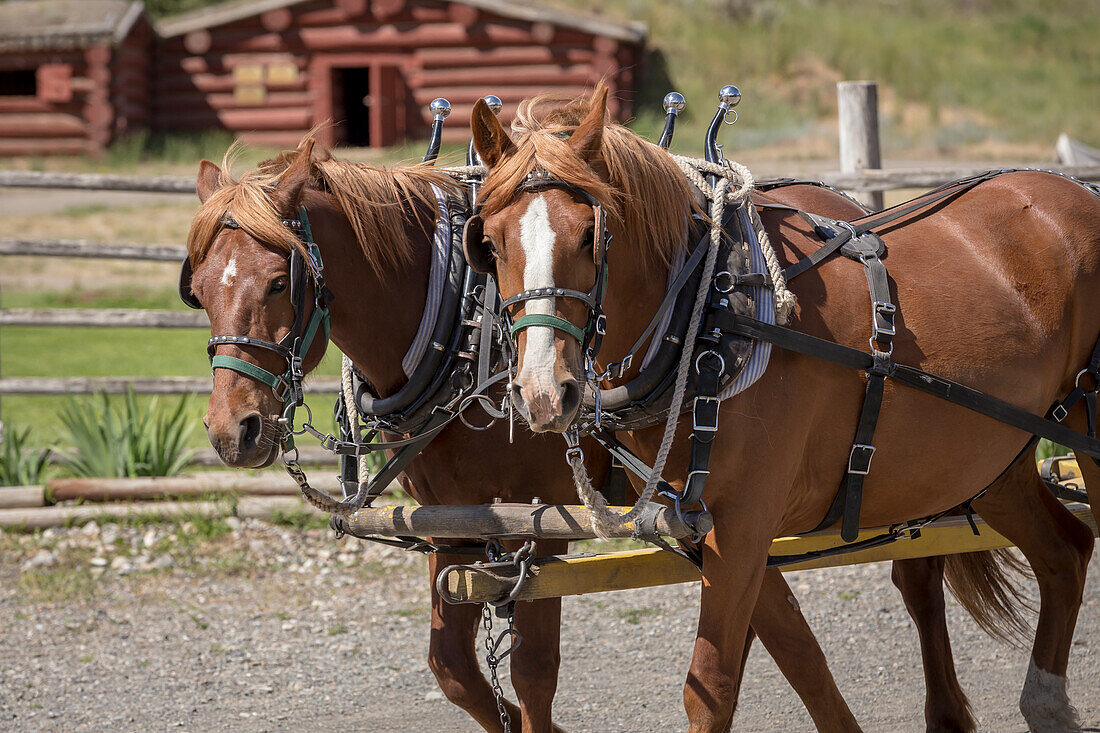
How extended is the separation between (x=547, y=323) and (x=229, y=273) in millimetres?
887

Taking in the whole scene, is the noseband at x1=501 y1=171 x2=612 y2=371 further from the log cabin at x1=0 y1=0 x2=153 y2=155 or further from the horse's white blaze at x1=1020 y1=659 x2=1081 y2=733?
the log cabin at x1=0 y1=0 x2=153 y2=155

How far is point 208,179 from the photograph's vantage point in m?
2.78

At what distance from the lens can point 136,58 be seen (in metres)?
21.0

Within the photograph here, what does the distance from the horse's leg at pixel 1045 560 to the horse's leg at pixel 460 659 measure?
1536 millimetres

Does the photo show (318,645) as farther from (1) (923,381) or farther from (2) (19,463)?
(1) (923,381)

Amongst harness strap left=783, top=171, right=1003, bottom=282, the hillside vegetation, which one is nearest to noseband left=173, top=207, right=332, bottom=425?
harness strap left=783, top=171, right=1003, bottom=282

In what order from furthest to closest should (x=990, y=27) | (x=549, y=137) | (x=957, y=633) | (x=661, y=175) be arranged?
(x=990, y=27) < (x=957, y=633) < (x=661, y=175) < (x=549, y=137)

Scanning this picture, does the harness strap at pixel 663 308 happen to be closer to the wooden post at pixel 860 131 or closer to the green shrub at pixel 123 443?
the wooden post at pixel 860 131

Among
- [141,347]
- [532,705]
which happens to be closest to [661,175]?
[532,705]

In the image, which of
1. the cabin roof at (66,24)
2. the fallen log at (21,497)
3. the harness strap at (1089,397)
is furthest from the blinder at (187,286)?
the cabin roof at (66,24)

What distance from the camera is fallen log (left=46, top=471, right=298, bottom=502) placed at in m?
5.59

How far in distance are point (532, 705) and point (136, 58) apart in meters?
21.2

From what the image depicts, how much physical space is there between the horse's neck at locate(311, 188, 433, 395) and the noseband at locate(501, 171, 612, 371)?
2.39ft

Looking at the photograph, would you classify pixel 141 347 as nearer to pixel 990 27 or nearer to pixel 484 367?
pixel 484 367
